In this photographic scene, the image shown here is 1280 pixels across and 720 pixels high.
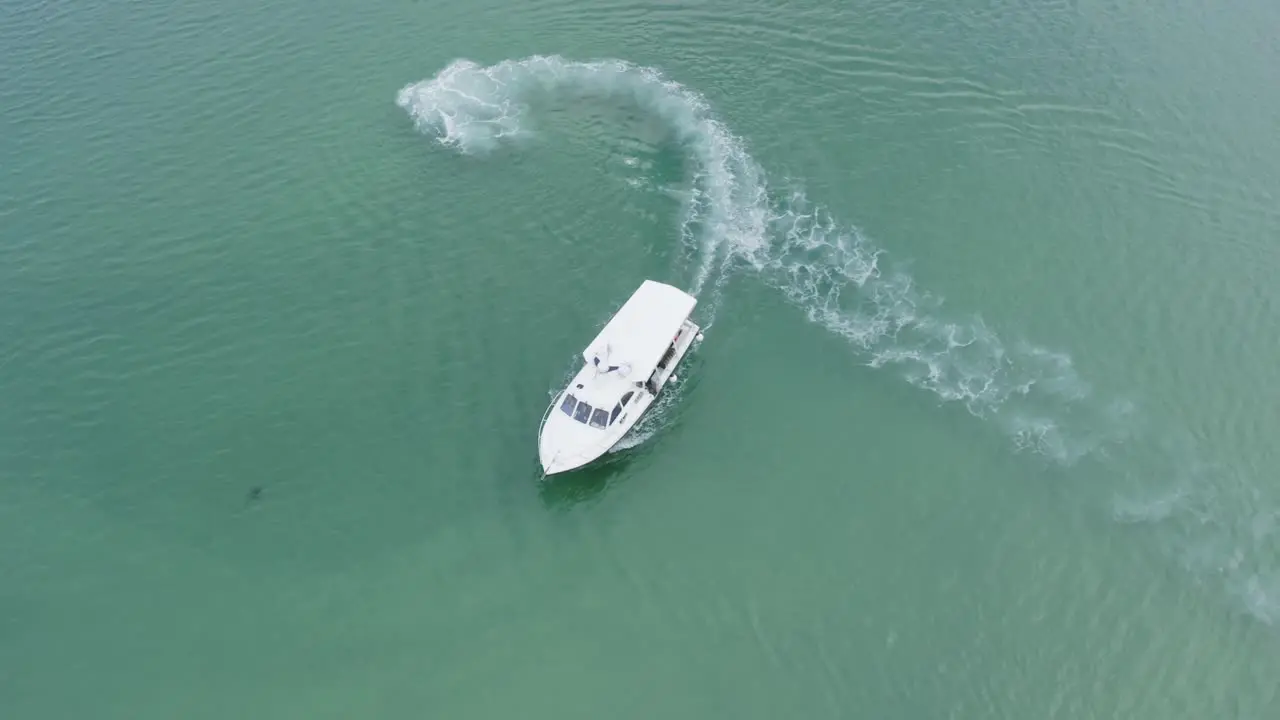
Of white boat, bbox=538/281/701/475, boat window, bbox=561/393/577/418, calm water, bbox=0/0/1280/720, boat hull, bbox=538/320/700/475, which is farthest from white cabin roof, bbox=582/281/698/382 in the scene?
calm water, bbox=0/0/1280/720

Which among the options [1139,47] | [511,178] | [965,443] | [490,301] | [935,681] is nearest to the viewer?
Answer: [935,681]

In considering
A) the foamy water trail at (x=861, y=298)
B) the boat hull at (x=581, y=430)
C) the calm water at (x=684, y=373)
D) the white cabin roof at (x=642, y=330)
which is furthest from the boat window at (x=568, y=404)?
the foamy water trail at (x=861, y=298)

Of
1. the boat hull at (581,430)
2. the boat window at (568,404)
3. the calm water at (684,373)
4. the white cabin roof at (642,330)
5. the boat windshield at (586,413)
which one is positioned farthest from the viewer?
the white cabin roof at (642,330)

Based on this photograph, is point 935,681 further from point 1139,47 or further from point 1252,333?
point 1139,47

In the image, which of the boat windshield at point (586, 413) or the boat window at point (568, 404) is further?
the boat window at point (568, 404)

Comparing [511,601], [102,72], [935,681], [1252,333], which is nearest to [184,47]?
[102,72]

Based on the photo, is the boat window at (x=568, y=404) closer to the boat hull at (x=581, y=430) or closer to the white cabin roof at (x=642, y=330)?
the boat hull at (x=581, y=430)

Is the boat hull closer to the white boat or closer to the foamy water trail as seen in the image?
the white boat
